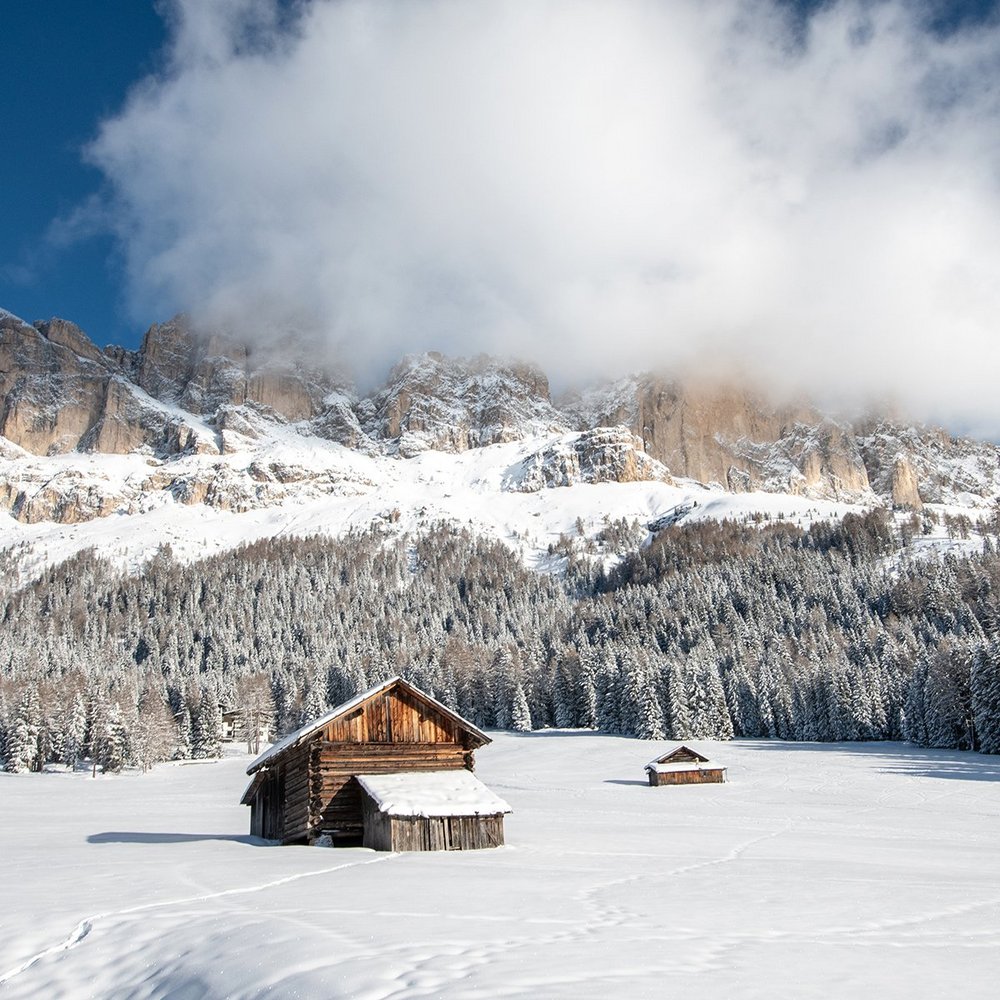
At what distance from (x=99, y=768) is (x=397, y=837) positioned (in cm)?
7742

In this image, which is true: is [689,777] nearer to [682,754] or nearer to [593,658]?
[682,754]

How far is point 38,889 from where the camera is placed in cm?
1438

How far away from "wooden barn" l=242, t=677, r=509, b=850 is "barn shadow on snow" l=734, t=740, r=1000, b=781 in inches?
1697

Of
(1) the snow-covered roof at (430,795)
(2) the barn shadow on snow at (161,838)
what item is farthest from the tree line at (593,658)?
(1) the snow-covered roof at (430,795)

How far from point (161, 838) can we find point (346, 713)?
9.63m

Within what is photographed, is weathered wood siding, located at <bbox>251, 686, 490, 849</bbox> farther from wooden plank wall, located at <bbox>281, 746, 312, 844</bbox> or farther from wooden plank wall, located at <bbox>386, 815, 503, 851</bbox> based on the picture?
wooden plank wall, located at <bbox>386, 815, 503, 851</bbox>

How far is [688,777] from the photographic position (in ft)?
192

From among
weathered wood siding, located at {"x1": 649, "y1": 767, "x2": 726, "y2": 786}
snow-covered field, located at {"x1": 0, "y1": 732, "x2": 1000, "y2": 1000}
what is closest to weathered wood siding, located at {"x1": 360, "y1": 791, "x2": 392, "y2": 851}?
snow-covered field, located at {"x1": 0, "y1": 732, "x2": 1000, "y2": 1000}

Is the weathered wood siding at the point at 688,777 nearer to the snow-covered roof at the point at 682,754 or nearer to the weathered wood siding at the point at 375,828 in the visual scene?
the snow-covered roof at the point at 682,754

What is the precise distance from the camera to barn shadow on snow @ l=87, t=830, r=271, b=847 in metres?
26.4

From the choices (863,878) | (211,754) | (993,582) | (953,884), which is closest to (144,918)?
(863,878)

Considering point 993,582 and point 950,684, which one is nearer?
point 950,684

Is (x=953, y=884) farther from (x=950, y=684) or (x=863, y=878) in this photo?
(x=950, y=684)

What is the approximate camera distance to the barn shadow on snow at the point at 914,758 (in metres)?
55.2
